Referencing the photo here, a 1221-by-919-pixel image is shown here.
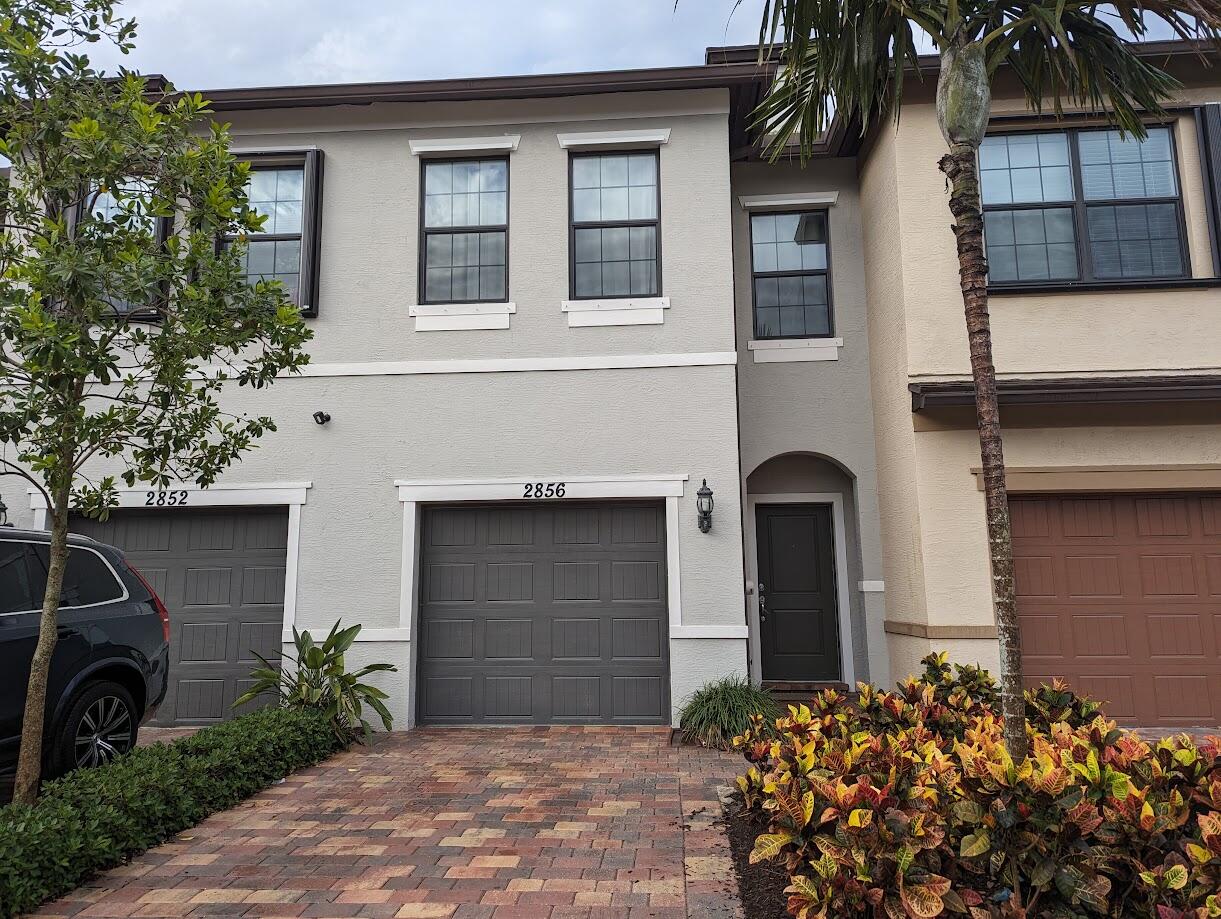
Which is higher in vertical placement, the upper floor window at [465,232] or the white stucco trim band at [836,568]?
the upper floor window at [465,232]

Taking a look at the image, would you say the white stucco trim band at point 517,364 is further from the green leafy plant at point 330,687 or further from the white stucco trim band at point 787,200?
the green leafy plant at point 330,687

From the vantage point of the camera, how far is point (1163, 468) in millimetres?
7934

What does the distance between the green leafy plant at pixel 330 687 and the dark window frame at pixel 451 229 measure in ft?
11.7

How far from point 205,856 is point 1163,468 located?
329 inches

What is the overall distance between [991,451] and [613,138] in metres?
6.26

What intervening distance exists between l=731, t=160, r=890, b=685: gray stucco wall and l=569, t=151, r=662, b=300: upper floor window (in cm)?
137

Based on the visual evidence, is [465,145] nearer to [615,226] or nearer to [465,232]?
[465,232]

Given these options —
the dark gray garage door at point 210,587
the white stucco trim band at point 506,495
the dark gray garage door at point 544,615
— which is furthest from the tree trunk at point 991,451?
the dark gray garage door at point 210,587

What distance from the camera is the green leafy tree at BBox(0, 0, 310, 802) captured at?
14.9ft

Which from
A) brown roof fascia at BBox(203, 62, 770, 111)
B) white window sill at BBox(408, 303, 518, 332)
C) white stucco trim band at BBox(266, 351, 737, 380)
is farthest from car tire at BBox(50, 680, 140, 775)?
brown roof fascia at BBox(203, 62, 770, 111)

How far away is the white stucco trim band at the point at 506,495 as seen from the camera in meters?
8.34

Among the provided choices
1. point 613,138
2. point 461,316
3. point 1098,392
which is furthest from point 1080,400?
point 461,316

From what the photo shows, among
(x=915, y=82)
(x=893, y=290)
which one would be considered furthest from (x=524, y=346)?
(x=915, y=82)

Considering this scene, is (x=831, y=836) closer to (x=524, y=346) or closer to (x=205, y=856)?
(x=205, y=856)
